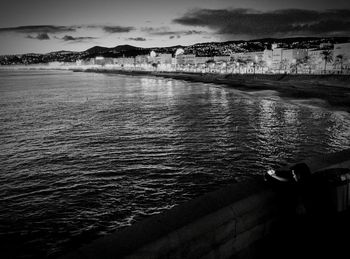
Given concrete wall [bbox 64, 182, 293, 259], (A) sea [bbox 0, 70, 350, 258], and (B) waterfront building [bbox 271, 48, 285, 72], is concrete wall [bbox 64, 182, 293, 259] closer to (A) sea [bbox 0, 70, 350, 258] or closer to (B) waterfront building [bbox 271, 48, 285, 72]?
(A) sea [bbox 0, 70, 350, 258]

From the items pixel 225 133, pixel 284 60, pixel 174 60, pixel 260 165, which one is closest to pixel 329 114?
pixel 225 133

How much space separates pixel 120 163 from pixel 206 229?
34.3 feet

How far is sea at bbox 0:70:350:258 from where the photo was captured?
27.7ft

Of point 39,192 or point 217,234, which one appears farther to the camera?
point 39,192

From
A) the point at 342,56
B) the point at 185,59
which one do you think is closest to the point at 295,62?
the point at 342,56

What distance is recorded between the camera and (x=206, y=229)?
11.3 feet

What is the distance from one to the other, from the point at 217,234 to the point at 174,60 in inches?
7849

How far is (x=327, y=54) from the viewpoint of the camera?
3755 inches

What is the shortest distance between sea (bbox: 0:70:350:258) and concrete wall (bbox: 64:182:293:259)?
64cm

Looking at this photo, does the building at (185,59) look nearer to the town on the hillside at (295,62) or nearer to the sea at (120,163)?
the town on the hillside at (295,62)

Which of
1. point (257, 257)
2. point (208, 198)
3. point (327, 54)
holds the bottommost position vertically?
point (257, 257)

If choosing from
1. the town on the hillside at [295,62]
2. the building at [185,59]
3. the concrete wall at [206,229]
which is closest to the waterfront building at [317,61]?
the town on the hillside at [295,62]

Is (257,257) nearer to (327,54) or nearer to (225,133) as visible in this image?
(225,133)

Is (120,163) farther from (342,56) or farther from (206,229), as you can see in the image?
(342,56)
